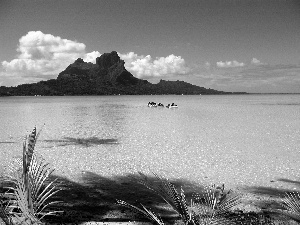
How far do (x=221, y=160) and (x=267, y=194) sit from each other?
4315 millimetres

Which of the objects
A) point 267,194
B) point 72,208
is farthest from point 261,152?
point 72,208

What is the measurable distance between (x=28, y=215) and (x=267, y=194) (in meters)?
6.67

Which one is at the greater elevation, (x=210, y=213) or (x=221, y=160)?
(x=210, y=213)

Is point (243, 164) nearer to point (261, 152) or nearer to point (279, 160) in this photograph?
point (279, 160)

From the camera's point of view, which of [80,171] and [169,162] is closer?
[80,171]

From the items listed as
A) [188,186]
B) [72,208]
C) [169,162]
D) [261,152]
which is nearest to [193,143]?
[261,152]

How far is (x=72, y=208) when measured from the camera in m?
6.16

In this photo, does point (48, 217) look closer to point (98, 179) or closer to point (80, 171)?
point (98, 179)

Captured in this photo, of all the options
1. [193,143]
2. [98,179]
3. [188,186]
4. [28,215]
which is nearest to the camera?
[28,215]

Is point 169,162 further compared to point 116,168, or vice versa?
point 169,162

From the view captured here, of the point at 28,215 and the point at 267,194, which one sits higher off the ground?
the point at 28,215

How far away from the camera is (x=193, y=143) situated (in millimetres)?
16109

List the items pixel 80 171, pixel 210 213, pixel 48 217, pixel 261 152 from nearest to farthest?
A: pixel 210 213 → pixel 48 217 → pixel 80 171 → pixel 261 152

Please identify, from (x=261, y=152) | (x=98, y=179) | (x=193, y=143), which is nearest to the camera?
(x=98, y=179)
